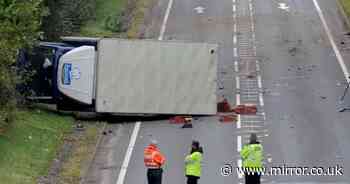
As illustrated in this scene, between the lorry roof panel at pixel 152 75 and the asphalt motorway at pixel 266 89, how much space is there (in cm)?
83

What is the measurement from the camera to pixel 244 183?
2528 centimetres

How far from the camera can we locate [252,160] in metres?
22.9

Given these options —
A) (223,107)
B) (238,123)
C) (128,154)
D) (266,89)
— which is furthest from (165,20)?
(128,154)

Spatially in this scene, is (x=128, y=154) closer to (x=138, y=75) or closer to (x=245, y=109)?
(x=138, y=75)

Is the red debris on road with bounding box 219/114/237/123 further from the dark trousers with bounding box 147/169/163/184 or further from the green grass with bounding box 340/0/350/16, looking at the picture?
the green grass with bounding box 340/0/350/16

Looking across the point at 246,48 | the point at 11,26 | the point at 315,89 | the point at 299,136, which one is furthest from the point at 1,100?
the point at 246,48

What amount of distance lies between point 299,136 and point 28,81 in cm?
899

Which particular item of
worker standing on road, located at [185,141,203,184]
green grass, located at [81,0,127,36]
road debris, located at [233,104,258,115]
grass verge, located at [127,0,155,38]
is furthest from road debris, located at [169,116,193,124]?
grass verge, located at [127,0,155,38]

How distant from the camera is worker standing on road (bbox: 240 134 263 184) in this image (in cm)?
2277

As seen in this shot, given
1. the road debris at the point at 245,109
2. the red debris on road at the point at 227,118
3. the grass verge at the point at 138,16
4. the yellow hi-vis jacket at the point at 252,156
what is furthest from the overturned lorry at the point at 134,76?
the grass verge at the point at 138,16

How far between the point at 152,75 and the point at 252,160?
9.91 meters

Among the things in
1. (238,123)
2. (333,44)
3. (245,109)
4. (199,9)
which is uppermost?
(199,9)

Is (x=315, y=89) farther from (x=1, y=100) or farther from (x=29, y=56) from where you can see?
(x=1, y=100)

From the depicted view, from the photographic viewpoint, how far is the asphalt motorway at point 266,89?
28000mm
